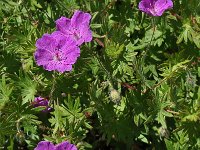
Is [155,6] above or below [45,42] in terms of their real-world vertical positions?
above

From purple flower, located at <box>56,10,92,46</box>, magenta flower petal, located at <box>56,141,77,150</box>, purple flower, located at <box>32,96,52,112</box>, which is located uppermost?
purple flower, located at <box>56,10,92,46</box>

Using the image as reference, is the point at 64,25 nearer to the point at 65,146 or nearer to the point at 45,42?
the point at 45,42

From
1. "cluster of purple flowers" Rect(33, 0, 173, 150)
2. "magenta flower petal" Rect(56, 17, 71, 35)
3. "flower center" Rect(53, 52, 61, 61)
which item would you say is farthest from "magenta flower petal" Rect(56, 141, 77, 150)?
"magenta flower petal" Rect(56, 17, 71, 35)

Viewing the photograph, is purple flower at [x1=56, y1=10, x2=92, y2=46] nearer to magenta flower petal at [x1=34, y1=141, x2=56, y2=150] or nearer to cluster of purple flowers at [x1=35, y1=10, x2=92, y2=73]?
cluster of purple flowers at [x1=35, y1=10, x2=92, y2=73]

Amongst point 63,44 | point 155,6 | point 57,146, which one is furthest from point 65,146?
point 155,6

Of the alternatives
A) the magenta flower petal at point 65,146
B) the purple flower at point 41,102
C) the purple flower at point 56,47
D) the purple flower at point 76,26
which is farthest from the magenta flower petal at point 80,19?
the magenta flower petal at point 65,146

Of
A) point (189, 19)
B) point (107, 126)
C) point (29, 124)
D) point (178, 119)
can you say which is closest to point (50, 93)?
point (29, 124)
